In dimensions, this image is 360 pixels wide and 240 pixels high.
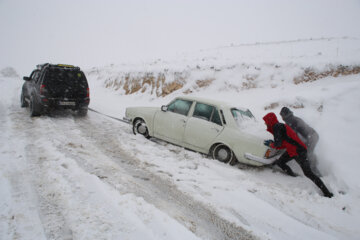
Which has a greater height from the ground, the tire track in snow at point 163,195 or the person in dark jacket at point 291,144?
the person in dark jacket at point 291,144

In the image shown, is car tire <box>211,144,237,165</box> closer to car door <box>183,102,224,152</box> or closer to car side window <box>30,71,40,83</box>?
car door <box>183,102,224,152</box>

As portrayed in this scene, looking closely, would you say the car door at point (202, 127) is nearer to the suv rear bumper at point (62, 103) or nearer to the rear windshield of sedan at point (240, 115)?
the rear windshield of sedan at point (240, 115)

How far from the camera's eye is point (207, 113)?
16.1ft

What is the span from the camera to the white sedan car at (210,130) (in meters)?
4.27

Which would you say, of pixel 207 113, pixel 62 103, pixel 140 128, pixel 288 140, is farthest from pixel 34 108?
pixel 288 140

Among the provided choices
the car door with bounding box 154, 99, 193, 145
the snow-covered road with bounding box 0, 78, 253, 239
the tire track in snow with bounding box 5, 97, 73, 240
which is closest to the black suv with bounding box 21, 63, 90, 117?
the tire track in snow with bounding box 5, 97, 73, 240

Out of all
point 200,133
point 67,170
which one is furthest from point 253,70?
point 67,170

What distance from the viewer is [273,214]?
2.93 metres

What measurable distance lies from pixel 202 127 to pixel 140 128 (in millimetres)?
2231

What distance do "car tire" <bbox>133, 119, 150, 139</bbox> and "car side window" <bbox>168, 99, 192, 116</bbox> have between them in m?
1.08

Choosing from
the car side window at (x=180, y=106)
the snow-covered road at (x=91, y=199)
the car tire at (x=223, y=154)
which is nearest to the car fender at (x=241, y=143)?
the car tire at (x=223, y=154)

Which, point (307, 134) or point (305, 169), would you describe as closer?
point (305, 169)

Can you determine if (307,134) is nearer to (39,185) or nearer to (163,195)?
(163,195)

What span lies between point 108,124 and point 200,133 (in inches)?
162
